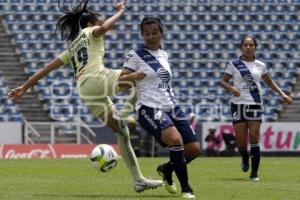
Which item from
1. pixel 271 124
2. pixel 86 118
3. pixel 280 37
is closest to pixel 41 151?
pixel 86 118

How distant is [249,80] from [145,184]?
4.61 m

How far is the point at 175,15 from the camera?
3234cm

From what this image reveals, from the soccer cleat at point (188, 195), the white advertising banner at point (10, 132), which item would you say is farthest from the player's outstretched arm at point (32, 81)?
the white advertising banner at point (10, 132)

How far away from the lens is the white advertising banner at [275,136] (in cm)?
2775

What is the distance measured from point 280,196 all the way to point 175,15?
22.4m

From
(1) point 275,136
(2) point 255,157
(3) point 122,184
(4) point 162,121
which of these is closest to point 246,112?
(2) point 255,157

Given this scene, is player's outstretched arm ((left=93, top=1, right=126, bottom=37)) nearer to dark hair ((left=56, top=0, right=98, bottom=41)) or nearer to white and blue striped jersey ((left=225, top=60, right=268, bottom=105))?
dark hair ((left=56, top=0, right=98, bottom=41))

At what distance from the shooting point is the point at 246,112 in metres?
14.6

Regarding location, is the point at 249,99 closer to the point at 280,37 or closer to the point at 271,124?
the point at 271,124

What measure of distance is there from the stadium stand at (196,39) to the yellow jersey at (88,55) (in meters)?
18.6

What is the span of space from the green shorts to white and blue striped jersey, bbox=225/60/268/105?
438 cm

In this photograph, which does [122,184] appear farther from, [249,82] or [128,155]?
[249,82]

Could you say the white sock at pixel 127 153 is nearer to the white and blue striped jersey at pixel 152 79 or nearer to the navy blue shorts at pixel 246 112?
the white and blue striped jersey at pixel 152 79

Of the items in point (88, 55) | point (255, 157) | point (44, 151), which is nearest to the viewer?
point (88, 55)
